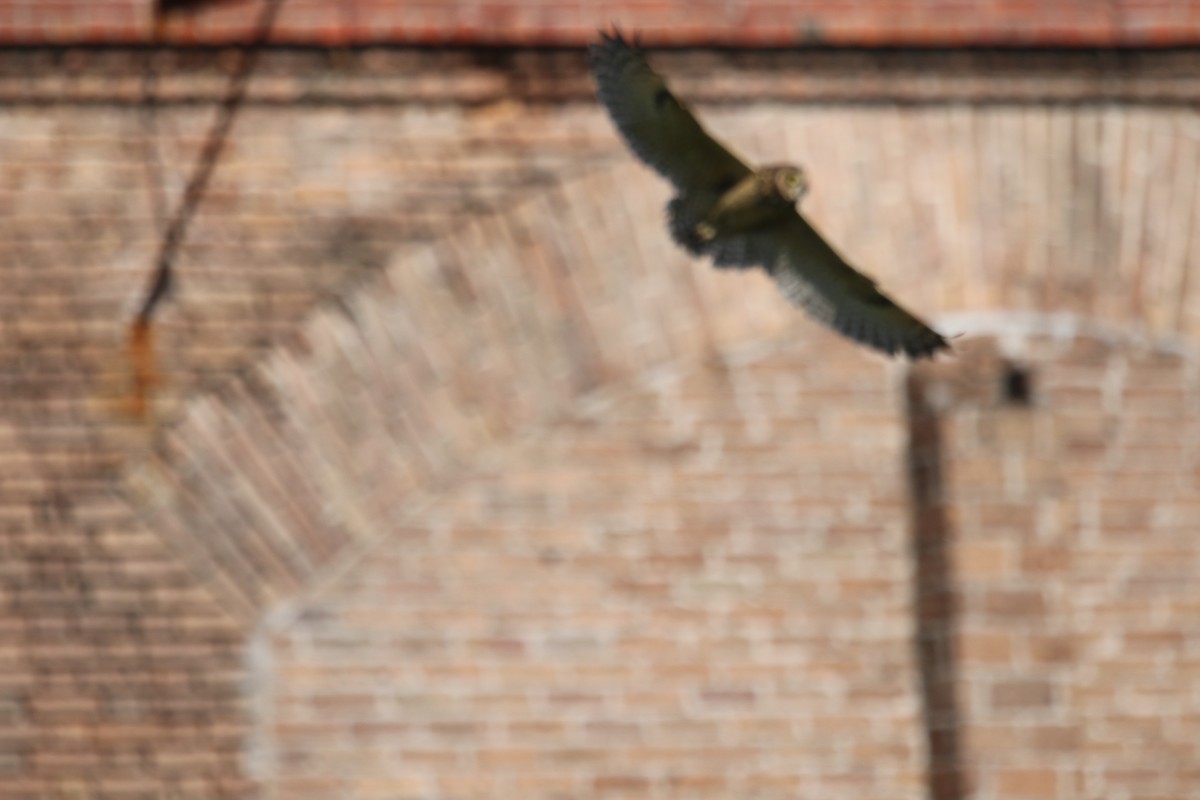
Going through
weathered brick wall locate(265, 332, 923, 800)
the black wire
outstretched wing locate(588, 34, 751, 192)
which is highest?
the black wire

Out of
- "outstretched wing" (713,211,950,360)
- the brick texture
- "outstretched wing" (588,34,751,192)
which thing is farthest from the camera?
the brick texture

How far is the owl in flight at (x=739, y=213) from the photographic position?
13.3 ft

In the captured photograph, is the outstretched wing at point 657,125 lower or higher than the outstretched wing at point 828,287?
higher

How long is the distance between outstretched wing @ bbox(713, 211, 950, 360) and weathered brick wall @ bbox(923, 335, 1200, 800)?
0.46 meters

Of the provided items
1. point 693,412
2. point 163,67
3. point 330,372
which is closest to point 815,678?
point 693,412

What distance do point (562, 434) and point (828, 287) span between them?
73cm

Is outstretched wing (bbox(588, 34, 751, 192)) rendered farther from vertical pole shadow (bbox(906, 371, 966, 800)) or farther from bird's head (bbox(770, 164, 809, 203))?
vertical pole shadow (bbox(906, 371, 966, 800))

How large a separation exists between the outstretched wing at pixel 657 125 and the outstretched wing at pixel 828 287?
139 mm

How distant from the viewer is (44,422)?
184 inches

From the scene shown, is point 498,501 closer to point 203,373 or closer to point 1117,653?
point 203,373

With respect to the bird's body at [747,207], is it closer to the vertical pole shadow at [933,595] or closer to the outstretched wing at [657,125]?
the outstretched wing at [657,125]

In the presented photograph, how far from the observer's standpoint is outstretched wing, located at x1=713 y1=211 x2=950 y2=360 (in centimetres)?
416

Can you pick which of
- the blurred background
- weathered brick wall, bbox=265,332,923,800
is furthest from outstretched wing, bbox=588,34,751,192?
weathered brick wall, bbox=265,332,923,800

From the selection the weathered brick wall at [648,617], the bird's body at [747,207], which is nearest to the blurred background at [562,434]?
the weathered brick wall at [648,617]
